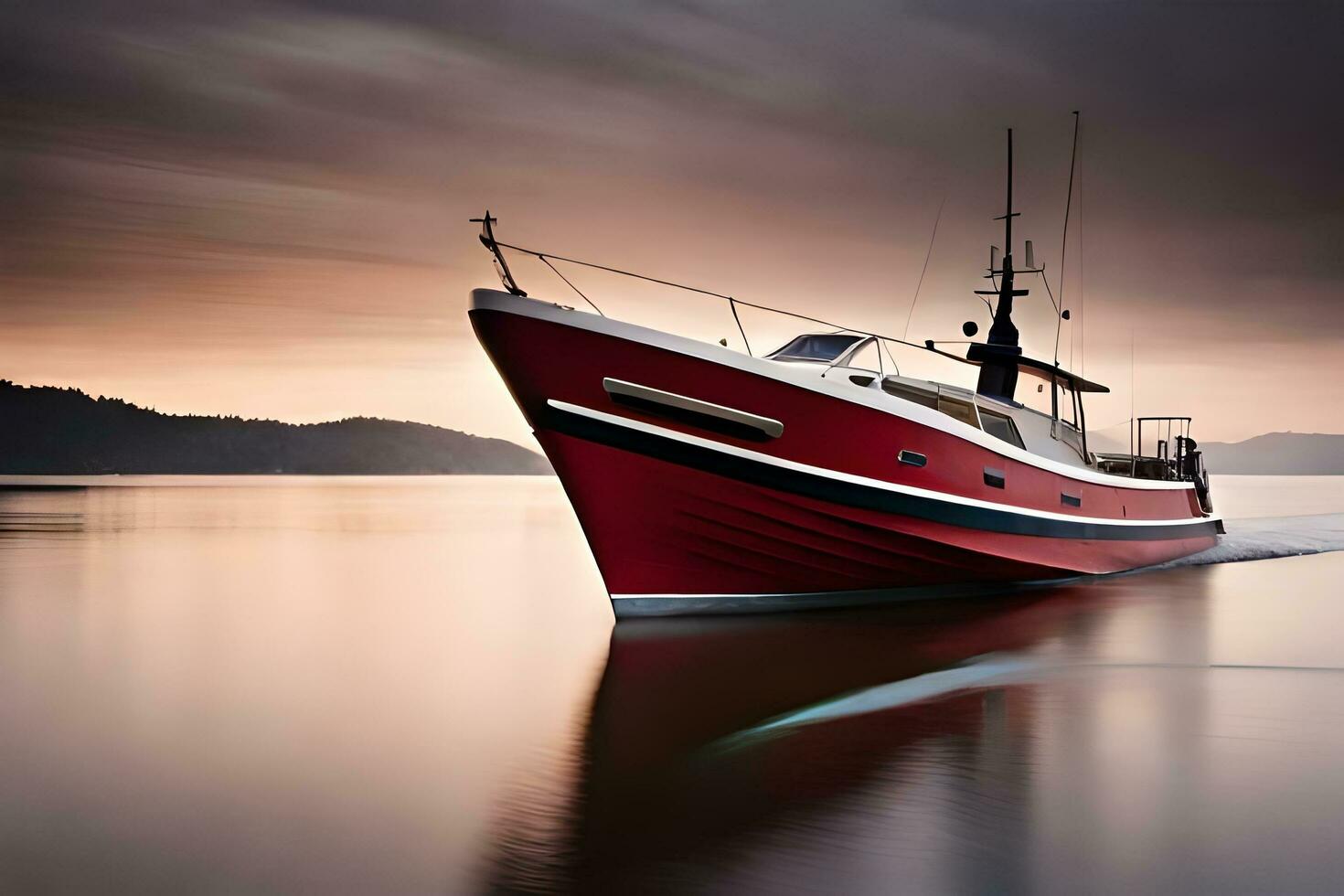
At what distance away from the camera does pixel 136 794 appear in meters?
4.54

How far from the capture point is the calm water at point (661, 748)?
12.2 feet

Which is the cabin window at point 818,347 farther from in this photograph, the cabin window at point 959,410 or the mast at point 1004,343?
the mast at point 1004,343

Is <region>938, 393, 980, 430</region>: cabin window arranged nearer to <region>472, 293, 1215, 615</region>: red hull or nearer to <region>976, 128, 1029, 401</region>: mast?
<region>472, 293, 1215, 615</region>: red hull

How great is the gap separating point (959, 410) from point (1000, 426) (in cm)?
114

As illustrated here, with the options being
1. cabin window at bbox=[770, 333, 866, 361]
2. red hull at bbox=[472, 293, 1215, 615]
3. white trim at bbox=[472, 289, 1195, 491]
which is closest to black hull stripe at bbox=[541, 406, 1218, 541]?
red hull at bbox=[472, 293, 1215, 615]

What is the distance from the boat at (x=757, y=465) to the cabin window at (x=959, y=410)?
0.02m

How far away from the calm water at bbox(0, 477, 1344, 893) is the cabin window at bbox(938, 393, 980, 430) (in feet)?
6.79

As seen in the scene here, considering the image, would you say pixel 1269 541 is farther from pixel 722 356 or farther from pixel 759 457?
pixel 722 356

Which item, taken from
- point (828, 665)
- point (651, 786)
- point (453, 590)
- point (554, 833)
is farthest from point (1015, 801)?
point (453, 590)

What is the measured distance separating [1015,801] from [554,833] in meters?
2.03

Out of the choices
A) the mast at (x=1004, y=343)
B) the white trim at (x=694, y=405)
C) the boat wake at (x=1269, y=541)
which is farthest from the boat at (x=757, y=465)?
the boat wake at (x=1269, y=541)

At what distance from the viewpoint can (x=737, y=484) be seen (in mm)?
9016

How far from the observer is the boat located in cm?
870

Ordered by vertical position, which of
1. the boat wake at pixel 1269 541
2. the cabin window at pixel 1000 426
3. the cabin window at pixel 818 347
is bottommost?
the boat wake at pixel 1269 541
